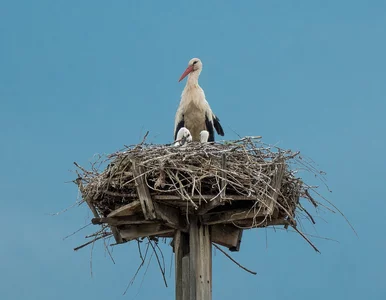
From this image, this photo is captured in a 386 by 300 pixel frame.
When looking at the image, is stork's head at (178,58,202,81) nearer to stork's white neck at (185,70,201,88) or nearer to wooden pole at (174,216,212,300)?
stork's white neck at (185,70,201,88)

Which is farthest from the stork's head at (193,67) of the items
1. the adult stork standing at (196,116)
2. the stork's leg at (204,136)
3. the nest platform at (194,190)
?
the nest platform at (194,190)

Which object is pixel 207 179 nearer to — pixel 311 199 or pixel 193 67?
pixel 311 199

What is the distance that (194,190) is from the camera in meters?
7.54

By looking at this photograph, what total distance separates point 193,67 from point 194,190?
4411 mm

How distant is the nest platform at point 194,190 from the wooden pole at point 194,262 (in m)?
0.10

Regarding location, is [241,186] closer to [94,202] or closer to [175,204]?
[175,204]

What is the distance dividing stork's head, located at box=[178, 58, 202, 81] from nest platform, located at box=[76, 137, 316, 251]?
365 centimetres

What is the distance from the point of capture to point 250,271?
8.30 meters

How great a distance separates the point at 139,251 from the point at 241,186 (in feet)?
5.21

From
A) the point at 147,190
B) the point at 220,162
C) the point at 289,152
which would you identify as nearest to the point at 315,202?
the point at 289,152

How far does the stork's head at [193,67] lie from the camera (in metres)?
11.7

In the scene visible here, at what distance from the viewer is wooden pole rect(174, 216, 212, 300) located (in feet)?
24.8

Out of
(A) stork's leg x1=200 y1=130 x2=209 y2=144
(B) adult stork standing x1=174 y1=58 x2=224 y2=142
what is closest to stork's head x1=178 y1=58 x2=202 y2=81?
(B) adult stork standing x1=174 y1=58 x2=224 y2=142

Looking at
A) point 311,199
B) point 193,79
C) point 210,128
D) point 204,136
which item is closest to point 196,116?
point 210,128
